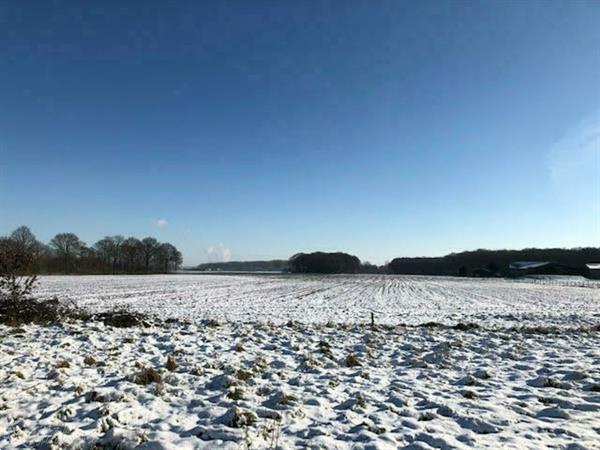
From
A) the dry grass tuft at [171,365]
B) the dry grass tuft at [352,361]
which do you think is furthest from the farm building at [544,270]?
the dry grass tuft at [171,365]

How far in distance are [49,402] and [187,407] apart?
224 cm

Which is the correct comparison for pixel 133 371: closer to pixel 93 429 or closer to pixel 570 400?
pixel 93 429

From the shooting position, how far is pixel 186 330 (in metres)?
13.9

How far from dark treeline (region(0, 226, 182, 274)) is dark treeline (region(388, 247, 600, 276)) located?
330 ft

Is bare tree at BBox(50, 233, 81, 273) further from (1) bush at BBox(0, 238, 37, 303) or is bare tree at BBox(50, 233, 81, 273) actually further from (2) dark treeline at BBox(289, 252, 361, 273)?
(1) bush at BBox(0, 238, 37, 303)

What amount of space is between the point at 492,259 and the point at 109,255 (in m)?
145

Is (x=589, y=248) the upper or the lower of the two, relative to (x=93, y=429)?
upper

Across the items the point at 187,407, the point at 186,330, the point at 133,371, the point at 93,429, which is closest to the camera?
the point at 93,429

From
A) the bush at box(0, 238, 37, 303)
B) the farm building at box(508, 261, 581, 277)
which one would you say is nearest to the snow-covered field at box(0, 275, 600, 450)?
the bush at box(0, 238, 37, 303)

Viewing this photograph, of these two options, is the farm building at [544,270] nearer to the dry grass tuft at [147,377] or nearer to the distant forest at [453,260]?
the distant forest at [453,260]

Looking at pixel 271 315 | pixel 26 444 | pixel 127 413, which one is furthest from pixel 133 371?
pixel 271 315

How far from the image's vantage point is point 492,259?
16650 cm

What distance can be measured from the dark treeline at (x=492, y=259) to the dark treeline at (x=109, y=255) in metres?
101

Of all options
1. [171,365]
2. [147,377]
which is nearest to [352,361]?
[171,365]
